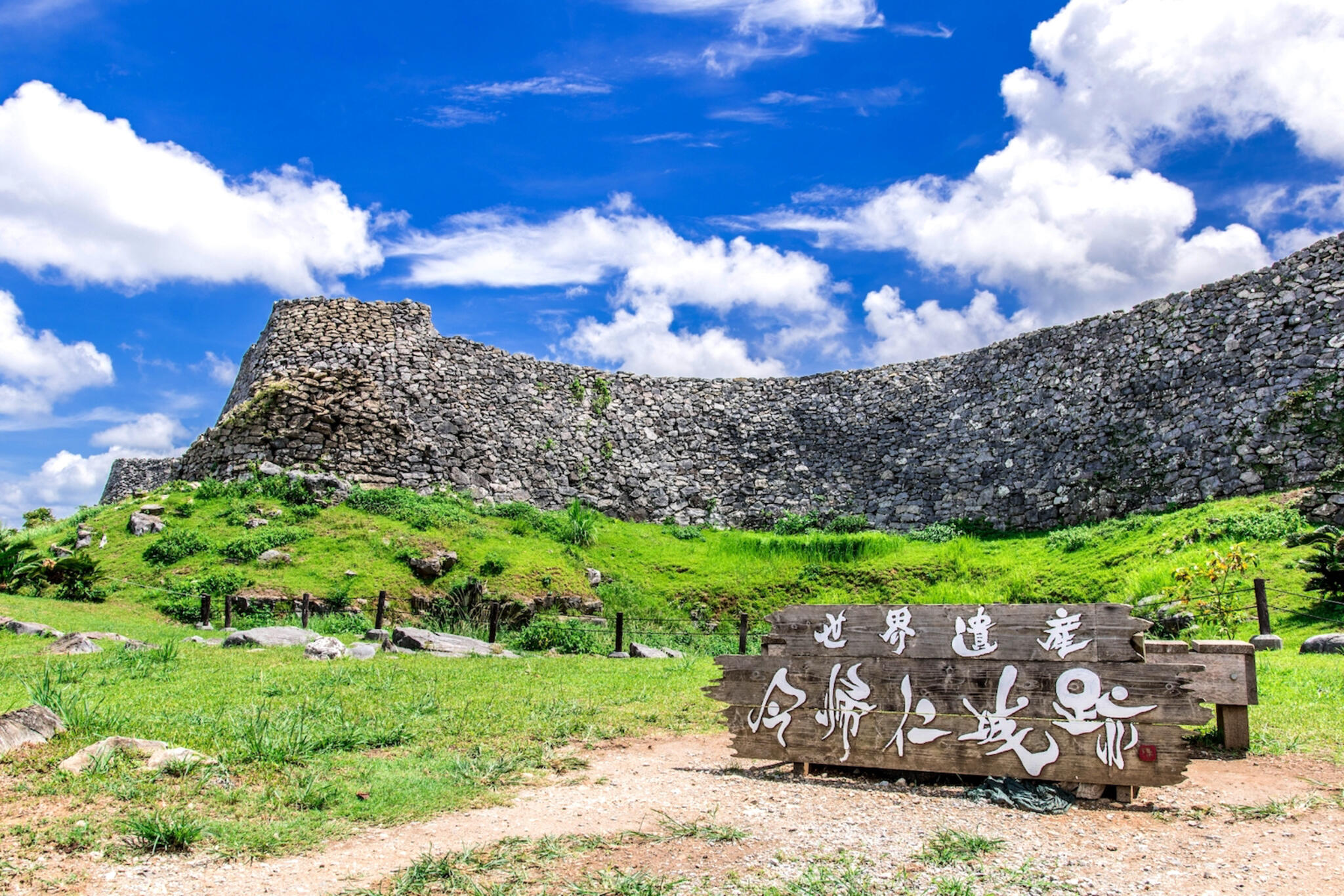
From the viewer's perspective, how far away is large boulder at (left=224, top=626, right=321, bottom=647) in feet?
38.7

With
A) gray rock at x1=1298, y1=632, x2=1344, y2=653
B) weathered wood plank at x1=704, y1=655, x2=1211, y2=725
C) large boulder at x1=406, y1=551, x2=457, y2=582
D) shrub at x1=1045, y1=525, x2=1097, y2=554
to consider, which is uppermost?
shrub at x1=1045, y1=525, x2=1097, y2=554

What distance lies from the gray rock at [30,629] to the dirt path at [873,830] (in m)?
9.00

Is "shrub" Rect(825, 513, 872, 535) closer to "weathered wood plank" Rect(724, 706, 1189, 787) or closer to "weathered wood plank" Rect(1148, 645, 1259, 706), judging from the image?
"weathered wood plank" Rect(1148, 645, 1259, 706)

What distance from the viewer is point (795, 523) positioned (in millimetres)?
24625

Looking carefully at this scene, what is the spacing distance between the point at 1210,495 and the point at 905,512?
25.7ft

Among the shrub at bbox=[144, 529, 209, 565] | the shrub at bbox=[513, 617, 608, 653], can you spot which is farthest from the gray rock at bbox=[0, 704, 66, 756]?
the shrub at bbox=[144, 529, 209, 565]

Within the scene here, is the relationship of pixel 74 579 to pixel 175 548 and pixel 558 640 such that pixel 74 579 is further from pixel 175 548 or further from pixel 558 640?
pixel 558 640

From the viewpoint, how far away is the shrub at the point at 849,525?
78.5 ft

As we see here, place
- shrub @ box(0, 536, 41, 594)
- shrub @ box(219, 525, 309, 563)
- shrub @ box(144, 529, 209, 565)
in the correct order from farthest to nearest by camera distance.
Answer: shrub @ box(219, 525, 309, 563) < shrub @ box(144, 529, 209, 565) < shrub @ box(0, 536, 41, 594)

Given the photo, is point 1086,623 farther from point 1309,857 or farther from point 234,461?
point 234,461

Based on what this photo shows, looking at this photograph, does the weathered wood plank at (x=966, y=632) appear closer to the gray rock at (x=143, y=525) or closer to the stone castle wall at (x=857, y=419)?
the stone castle wall at (x=857, y=419)

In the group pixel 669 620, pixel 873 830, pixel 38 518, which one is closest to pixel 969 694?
pixel 873 830

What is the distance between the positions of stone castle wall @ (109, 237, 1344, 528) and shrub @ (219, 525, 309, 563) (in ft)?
13.1

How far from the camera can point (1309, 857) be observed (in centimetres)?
400
